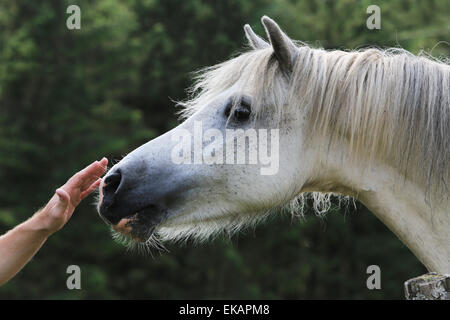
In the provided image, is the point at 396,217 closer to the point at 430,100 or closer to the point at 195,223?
the point at 430,100

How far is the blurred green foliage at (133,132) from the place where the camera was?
1141cm

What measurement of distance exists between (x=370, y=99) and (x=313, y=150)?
39 cm

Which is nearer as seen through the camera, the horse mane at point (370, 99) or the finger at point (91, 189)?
the horse mane at point (370, 99)

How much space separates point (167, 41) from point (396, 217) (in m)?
9.63

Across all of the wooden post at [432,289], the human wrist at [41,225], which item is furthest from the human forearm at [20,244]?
the wooden post at [432,289]

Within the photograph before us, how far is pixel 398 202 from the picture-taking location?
271cm

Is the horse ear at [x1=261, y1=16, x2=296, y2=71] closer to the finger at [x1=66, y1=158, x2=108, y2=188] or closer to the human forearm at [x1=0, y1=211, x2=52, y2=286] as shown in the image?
the finger at [x1=66, y1=158, x2=108, y2=188]

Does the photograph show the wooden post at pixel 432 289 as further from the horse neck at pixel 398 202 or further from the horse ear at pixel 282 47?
the horse ear at pixel 282 47

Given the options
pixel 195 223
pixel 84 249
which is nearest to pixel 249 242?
pixel 84 249

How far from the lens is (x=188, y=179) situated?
9.28ft

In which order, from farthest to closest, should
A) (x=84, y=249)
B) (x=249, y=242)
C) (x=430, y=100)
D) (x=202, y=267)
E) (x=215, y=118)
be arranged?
(x=249, y=242) → (x=202, y=267) → (x=84, y=249) → (x=215, y=118) → (x=430, y=100)

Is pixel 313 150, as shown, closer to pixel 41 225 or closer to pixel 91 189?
pixel 91 189

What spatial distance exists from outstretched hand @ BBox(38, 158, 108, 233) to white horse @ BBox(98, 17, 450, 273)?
0.28 ft

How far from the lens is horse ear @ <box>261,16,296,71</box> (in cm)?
283
